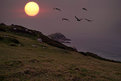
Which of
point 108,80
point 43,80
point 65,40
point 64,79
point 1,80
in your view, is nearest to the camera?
point 1,80

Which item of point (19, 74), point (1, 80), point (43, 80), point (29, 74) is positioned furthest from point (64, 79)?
point (1, 80)

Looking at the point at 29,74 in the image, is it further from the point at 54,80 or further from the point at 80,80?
the point at 80,80

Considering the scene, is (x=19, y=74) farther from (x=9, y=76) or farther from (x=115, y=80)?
(x=115, y=80)

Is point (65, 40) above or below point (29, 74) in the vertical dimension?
above

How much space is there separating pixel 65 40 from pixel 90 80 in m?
148

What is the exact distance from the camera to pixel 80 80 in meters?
17.3

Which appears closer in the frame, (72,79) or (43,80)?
(43,80)

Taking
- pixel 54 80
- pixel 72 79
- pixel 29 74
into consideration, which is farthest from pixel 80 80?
pixel 29 74

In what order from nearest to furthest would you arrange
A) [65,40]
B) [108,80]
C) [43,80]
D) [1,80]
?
[1,80] < [43,80] < [108,80] < [65,40]

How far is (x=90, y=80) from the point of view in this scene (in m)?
17.8

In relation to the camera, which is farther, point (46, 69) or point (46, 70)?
point (46, 69)

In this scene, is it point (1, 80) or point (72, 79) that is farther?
point (72, 79)

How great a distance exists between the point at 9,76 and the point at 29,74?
2.52 m

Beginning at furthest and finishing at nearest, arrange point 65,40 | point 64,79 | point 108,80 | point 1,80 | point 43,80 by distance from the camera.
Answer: point 65,40 < point 108,80 < point 64,79 < point 43,80 < point 1,80
